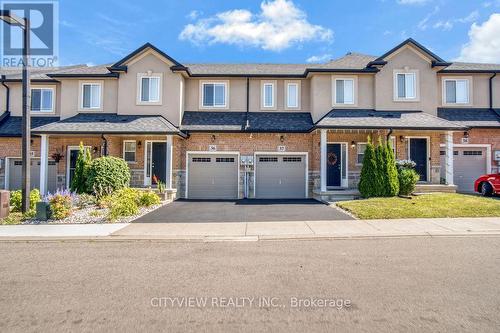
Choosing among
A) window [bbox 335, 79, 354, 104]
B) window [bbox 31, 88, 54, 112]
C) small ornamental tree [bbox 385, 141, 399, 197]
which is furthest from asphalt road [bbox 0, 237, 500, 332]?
window [bbox 31, 88, 54, 112]

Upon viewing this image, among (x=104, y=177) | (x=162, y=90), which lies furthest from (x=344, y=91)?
(x=104, y=177)

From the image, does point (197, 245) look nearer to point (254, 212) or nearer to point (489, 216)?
point (254, 212)

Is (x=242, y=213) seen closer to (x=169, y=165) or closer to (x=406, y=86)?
(x=169, y=165)

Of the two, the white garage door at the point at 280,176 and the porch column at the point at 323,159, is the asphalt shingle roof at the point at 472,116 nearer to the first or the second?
the porch column at the point at 323,159

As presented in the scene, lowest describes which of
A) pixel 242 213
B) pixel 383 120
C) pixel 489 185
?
pixel 242 213

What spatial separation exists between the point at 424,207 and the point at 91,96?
58.1 feet

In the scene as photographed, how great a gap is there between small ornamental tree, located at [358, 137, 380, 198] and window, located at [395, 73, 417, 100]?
195 inches

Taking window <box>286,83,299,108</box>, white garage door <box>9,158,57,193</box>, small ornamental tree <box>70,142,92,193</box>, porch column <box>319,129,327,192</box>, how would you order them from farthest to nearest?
window <box>286,83,299,108</box>, white garage door <box>9,158,57,193</box>, porch column <box>319,129,327,192</box>, small ornamental tree <box>70,142,92,193</box>

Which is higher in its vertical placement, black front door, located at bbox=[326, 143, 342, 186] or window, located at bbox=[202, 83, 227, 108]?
window, located at bbox=[202, 83, 227, 108]

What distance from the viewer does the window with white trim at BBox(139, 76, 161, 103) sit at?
1628 cm

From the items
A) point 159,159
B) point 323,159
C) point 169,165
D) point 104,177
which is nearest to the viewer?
point 104,177

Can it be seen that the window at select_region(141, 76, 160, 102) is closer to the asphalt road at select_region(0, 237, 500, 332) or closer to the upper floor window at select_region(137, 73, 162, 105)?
the upper floor window at select_region(137, 73, 162, 105)

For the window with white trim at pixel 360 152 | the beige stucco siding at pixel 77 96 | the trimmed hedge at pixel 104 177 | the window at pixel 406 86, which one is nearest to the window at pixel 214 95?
the beige stucco siding at pixel 77 96

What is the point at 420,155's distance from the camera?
1622cm
